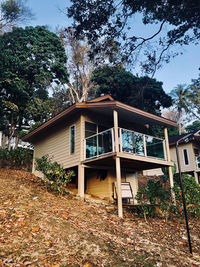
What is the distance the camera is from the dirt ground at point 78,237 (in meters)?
4.28

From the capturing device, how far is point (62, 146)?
11984 mm

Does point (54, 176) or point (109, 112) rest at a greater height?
point (109, 112)

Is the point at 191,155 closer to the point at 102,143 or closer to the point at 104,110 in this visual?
the point at 104,110

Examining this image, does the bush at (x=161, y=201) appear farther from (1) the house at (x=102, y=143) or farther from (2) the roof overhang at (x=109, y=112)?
(2) the roof overhang at (x=109, y=112)

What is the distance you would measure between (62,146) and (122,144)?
3854mm

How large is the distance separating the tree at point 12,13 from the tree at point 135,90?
782cm

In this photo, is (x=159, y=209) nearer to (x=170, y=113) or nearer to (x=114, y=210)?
(x=114, y=210)

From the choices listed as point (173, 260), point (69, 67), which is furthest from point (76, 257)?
point (69, 67)

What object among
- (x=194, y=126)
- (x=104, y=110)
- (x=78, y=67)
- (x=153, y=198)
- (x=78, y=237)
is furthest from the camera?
(x=194, y=126)

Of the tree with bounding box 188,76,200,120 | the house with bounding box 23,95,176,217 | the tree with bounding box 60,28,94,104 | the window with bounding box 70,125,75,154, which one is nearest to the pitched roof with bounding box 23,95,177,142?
the house with bounding box 23,95,176,217

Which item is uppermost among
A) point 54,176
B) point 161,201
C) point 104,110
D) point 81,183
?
point 104,110

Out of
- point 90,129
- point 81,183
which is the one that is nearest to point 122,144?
point 90,129

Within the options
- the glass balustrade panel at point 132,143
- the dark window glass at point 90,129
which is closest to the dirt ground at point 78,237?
the glass balustrade panel at point 132,143

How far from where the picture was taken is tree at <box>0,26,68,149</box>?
15164 millimetres
